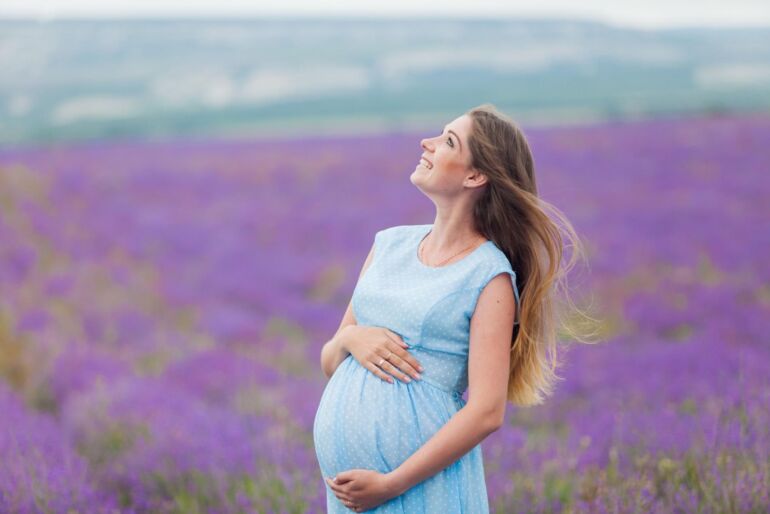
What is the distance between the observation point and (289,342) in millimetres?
6117

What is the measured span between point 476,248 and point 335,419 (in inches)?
21.2

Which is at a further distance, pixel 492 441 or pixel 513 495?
pixel 492 441

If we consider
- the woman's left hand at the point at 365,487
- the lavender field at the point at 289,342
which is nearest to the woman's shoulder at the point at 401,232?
the woman's left hand at the point at 365,487

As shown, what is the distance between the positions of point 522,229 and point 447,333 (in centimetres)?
32

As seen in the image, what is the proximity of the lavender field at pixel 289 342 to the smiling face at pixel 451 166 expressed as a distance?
1.28 metres

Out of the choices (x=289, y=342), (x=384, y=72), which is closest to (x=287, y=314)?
(x=289, y=342)

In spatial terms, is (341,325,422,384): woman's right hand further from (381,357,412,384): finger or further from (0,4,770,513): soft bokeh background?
(0,4,770,513): soft bokeh background

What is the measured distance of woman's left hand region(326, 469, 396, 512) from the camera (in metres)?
1.73

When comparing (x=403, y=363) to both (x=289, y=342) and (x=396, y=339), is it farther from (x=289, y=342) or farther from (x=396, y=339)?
(x=289, y=342)

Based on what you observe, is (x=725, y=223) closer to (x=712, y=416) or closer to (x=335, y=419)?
(x=712, y=416)

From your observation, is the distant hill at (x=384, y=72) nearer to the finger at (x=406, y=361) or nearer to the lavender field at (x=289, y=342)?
the lavender field at (x=289, y=342)

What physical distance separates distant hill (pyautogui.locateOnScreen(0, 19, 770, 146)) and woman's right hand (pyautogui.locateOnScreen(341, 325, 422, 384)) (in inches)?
1136

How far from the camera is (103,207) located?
1219cm

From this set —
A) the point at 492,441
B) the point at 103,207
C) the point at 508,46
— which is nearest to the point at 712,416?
the point at 492,441
